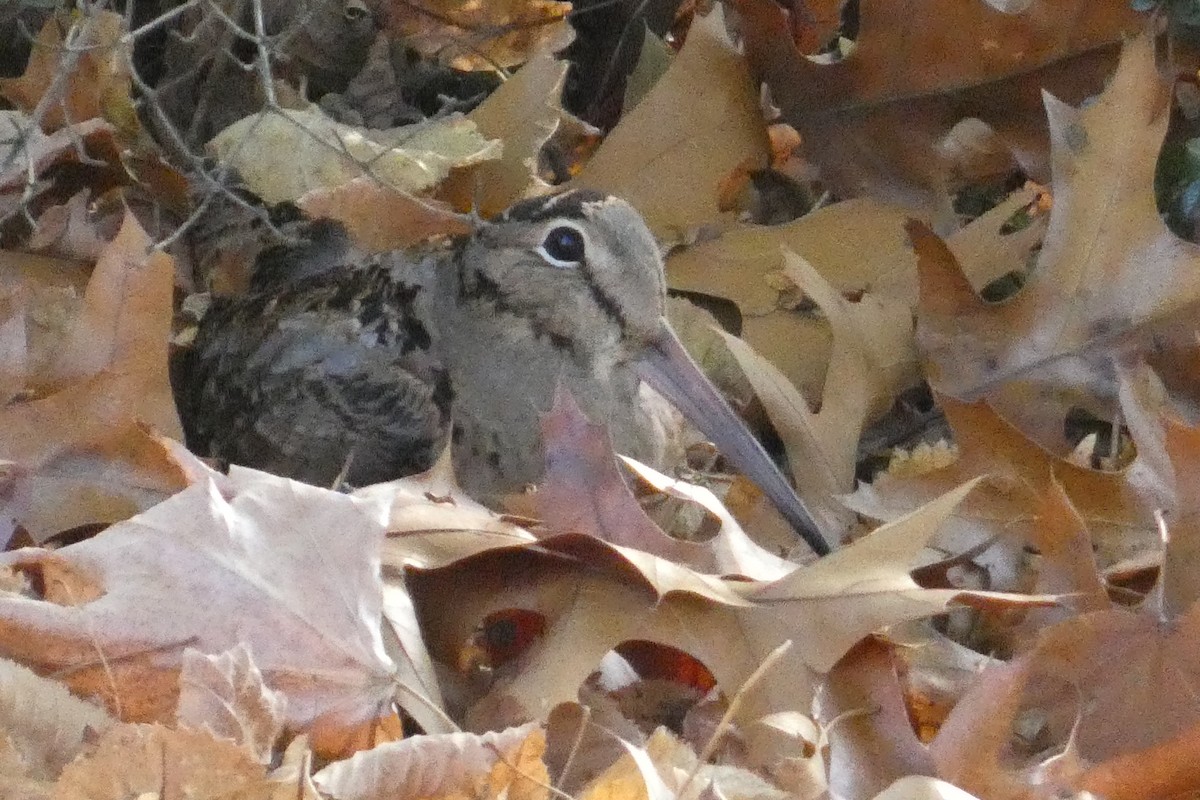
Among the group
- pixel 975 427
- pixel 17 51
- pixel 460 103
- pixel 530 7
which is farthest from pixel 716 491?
pixel 17 51

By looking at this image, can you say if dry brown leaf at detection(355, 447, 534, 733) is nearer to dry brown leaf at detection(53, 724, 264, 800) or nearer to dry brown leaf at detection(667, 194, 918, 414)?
dry brown leaf at detection(53, 724, 264, 800)

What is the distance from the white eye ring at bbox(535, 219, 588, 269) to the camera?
7.68 feet

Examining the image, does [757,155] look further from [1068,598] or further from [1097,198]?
[1068,598]

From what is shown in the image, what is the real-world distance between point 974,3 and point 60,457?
161 centimetres

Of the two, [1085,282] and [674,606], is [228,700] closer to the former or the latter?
[674,606]

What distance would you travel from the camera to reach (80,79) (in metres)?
2.70

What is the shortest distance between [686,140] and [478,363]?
63 cm

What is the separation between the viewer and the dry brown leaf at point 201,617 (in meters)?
1.54

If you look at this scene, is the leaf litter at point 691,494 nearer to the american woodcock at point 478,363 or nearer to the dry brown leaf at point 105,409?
the dry brown leaf at point 105,409

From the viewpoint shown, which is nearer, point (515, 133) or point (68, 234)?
point (68, 234)

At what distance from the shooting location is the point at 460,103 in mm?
2914

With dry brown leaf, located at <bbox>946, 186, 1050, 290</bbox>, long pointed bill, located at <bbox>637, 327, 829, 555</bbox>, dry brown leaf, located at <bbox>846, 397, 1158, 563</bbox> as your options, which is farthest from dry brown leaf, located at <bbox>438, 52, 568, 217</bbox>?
dry brown leaf, located at <bbox>846, 397, 1158, 563</bbox>

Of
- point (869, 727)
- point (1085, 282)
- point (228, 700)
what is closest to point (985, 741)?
point (869, 727)

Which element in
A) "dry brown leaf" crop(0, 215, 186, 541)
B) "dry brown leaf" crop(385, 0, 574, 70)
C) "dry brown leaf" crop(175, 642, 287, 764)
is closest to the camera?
"dry brown leaf" crop(175, 642, 287, 764)
